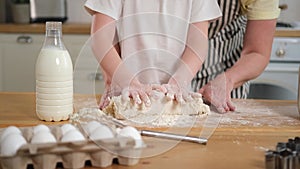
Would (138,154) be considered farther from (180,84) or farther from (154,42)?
(154,42)

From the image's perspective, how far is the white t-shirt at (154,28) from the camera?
1350 millimetres

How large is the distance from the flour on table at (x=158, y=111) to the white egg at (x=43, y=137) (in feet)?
1.02

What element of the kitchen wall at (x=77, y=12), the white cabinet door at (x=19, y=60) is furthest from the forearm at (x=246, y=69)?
the kitchen wall at (x=77, y=12)

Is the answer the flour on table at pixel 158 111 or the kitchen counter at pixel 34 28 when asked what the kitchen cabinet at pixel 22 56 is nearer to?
the kitchen counter at pixel 34 28

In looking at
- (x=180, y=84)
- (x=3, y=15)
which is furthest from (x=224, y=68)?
(x=3, y=15)

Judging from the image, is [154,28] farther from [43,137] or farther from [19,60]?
[19,60]

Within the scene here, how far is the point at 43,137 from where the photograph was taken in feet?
2.58

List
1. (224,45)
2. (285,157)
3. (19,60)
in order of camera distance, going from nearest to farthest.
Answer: (285,157) → (224,45) → (19,60)

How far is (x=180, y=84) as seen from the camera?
121 centimetres

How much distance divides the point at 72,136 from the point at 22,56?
6.64 feet

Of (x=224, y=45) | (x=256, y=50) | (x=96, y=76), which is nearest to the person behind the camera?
(x=256, y=50)

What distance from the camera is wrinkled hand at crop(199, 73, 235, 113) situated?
4.00 feet

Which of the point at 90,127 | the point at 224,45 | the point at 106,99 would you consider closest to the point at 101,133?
the point at 90,127

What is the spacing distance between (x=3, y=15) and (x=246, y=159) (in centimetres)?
233
